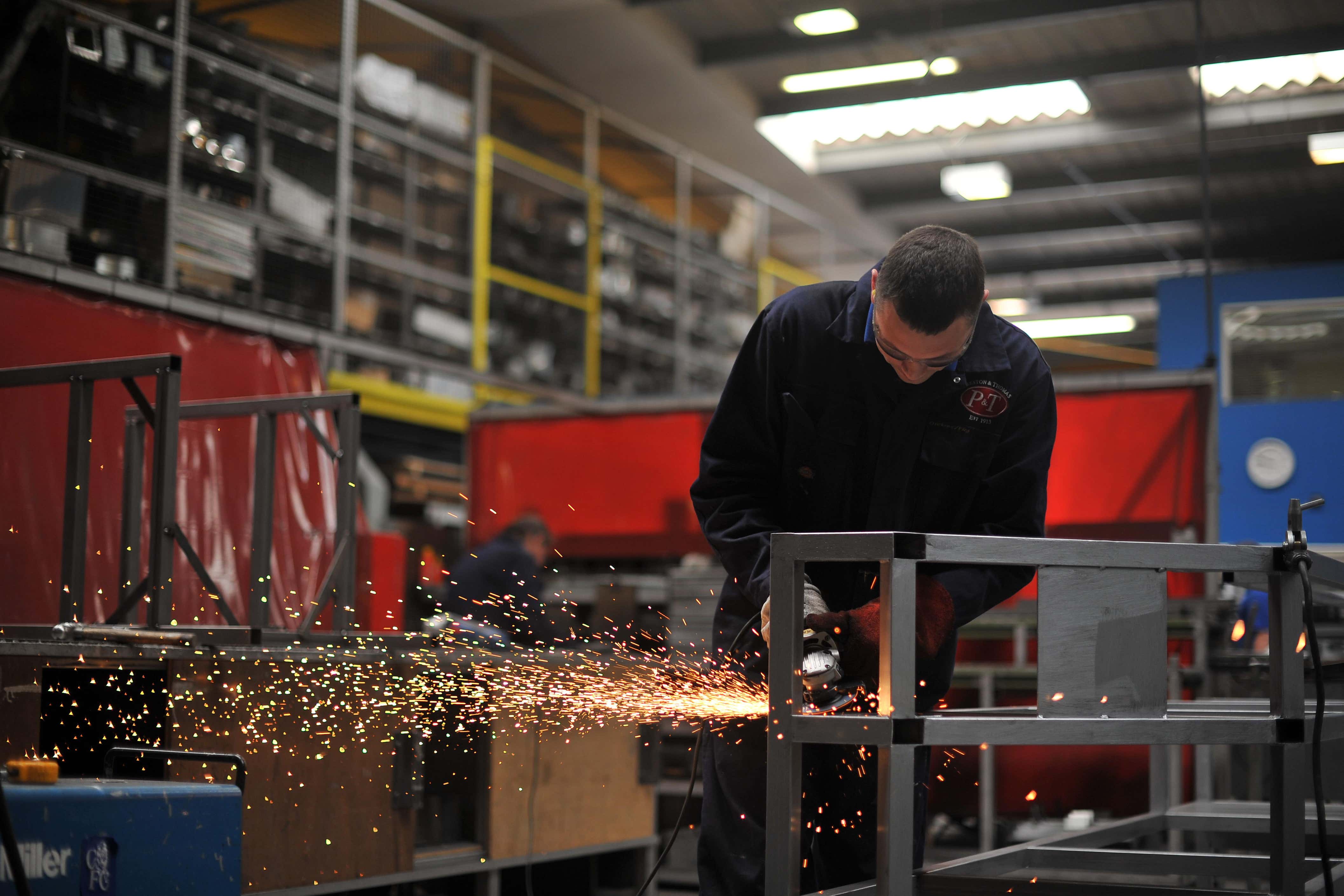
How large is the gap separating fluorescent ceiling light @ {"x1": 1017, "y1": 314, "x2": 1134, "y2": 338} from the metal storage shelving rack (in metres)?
3.26

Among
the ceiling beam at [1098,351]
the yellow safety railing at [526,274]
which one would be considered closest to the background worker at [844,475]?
the yellow safety railing at [526,274]

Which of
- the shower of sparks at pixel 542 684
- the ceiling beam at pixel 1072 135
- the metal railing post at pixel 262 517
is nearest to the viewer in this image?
→ the shower of sparks at pixel 542 684

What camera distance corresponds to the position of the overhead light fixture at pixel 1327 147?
33.8ft

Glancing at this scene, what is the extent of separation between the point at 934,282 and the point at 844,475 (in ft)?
1.51

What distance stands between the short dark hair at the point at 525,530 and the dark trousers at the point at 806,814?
403 centimetres

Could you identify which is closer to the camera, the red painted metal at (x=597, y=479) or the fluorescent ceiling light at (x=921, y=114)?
the red painted metal at (x=597, y=479)

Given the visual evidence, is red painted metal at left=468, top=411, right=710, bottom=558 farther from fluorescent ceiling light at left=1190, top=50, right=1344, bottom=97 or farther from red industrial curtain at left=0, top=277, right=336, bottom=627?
fluorescent ceiling light at left=1190, top=50, right=1344, bottom=97

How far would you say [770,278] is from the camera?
1216 cm

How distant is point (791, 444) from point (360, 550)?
4.55 meters

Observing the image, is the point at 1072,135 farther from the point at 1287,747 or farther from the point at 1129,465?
the point at 1287,747

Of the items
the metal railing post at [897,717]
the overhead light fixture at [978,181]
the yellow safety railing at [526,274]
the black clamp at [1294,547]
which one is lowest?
the metal railing post at [897,717]

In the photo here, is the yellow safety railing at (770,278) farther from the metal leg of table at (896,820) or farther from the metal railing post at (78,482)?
the metal leg of table at (896,820)

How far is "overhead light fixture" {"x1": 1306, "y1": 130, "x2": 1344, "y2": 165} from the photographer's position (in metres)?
10.3

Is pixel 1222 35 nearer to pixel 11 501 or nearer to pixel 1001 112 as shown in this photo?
pixel 1001 112
